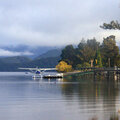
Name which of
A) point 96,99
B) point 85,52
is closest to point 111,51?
point 85,52

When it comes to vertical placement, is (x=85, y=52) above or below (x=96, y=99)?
above

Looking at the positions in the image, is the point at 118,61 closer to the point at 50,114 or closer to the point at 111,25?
the point at 111,25

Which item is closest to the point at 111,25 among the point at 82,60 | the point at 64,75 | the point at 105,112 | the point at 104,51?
the point at 105,112

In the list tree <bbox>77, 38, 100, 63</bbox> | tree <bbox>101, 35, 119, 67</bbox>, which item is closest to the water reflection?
tree <bbox>101, 35, 119, 67</bbox>

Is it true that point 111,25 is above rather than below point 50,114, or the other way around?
above

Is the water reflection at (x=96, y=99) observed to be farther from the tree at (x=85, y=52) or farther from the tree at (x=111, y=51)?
the tree at (x=85, y=52)

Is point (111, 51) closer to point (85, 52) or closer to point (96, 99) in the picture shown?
point (85, 52)

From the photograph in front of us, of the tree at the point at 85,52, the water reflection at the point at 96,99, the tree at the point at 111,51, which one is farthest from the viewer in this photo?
the tree at the point at 85,52

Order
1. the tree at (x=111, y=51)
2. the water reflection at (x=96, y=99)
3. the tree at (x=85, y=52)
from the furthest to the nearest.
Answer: the tree at (x=85, y=52) → the tree at (x=111, y=51) → the water reflection at (x=96, y=99)

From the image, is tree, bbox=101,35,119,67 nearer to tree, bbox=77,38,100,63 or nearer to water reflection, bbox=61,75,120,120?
tree, bbox=77,38,100,63

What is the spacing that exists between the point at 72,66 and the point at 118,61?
41422mm

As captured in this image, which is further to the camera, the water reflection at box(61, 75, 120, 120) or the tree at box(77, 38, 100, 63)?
the tree at box(77, 38, 100, 63)

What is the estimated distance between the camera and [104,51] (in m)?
164

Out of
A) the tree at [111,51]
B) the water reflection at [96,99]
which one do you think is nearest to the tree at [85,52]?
the tree at [111,51]
